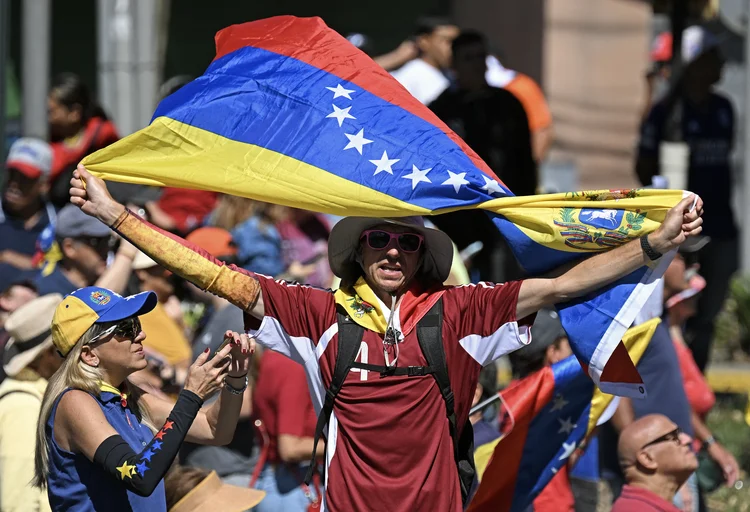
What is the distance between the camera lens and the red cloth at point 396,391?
512 centimetres

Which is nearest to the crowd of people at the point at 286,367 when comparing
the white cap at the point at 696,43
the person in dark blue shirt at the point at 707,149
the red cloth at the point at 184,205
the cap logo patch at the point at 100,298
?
the cap logo patch at the point at 100,298

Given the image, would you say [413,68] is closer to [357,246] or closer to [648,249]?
[357,246]

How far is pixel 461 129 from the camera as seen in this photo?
30.4 feet

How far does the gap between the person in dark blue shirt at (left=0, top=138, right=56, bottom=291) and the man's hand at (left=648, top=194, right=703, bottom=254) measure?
484cm

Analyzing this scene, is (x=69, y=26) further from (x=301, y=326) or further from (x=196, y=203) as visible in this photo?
(x=301, y=326)

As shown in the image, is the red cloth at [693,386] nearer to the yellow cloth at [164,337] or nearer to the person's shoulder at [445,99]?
the person's shoulder at [445,99]

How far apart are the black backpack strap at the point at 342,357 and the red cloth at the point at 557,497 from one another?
63.0 inches

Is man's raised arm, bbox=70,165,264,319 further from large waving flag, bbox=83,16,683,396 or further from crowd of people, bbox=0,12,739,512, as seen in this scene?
large waving flag, bbox=83,16,683,396

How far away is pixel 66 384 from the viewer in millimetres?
5027

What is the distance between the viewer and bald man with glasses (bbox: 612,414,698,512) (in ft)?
20.5

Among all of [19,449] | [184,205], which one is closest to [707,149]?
[184,205]

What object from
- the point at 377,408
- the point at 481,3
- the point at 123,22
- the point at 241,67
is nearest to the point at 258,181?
the point at 241,67

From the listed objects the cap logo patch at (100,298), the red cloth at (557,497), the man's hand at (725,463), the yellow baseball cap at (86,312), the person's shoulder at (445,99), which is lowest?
the man's hand at (725,463)

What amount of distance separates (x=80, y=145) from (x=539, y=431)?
15.1 feet
